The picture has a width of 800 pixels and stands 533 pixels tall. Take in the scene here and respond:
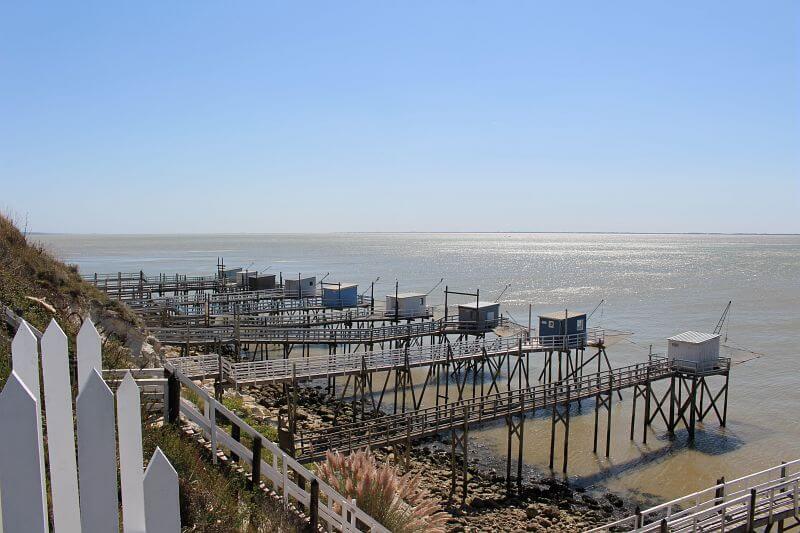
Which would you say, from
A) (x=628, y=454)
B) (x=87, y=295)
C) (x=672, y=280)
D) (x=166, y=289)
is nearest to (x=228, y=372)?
(x=87, y=295)

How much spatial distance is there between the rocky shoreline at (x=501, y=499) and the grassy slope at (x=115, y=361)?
24.0ft

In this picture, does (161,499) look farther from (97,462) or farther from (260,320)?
(260,320)

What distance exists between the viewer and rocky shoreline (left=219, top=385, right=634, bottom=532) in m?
18.6

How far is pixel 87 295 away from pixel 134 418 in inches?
728

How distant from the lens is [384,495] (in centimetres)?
1112

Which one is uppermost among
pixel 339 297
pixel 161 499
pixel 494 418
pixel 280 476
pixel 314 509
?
pixel 161 499

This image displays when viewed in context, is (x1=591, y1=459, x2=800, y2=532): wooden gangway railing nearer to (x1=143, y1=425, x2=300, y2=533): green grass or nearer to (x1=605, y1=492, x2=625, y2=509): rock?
(x1=605, y1=492, x2=625, y2=509): rock

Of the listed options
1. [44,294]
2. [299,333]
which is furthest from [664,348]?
[44,294]

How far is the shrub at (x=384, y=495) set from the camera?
11000mm

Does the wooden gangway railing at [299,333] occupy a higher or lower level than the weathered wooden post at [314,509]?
lower

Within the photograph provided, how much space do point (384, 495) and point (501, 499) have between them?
10320 millimetres

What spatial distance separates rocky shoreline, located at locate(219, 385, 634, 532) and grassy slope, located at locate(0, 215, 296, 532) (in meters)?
7.33

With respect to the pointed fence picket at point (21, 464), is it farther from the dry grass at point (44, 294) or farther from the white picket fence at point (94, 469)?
the dry grass at point (44, 294)

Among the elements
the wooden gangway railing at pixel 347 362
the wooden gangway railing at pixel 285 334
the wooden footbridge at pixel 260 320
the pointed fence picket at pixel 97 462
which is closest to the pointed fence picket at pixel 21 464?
the pointed fence picket at pixel 97 462
